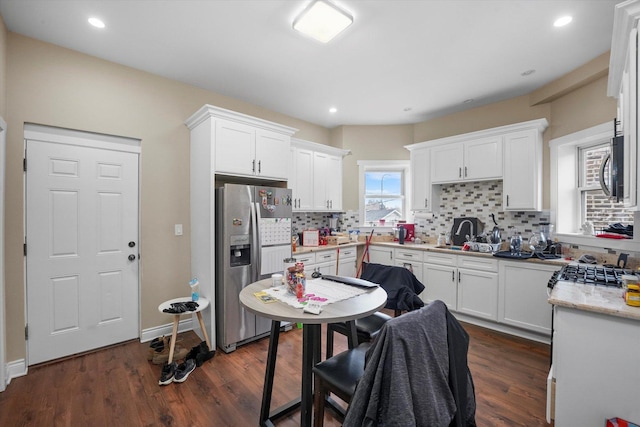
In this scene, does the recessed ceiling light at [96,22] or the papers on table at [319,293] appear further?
the recessed ceiling light at [96,22]

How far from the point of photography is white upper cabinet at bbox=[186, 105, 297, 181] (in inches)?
115

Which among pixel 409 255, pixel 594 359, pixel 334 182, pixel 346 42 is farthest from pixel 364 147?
pixel 594 359

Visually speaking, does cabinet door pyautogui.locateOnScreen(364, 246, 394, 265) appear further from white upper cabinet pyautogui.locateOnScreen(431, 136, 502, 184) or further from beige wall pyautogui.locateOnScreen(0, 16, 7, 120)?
beige wall pyautogui.locateOnScreen(0, 16, 7, 120)

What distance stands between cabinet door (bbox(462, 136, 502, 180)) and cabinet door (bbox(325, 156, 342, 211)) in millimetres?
1885

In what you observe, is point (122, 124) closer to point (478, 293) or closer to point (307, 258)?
point (307, 258)

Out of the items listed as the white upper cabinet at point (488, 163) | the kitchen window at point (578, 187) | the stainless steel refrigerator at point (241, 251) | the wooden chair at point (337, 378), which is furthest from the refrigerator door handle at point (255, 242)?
the kitchen window at point (578, 187)

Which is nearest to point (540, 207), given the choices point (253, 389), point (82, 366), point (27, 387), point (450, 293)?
point (450, 293)

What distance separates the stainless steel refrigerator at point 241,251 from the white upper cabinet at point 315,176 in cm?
95

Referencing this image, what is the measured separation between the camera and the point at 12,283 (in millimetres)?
2400

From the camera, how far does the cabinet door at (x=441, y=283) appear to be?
3.65m

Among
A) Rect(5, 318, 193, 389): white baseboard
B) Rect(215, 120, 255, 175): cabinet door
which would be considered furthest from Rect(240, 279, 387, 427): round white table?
Rect(5, 318, 193, 389): white baseboard

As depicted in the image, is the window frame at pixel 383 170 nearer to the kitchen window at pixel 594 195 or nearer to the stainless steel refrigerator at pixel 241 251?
the stainless steel refrigerator at pixel 241 251

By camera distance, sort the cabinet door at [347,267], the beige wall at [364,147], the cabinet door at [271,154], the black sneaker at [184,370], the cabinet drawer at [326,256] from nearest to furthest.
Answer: the black sneaker at [184,370] → the cabinet door at [271,154] → the cabinet drawer at [326,256] → the cabinet door at [347,267] → the beige wall at [364,147]

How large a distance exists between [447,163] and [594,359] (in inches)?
116
